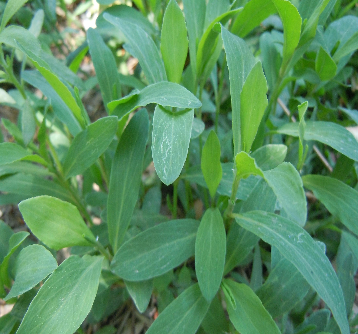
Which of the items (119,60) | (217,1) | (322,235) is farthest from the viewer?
(119,60)

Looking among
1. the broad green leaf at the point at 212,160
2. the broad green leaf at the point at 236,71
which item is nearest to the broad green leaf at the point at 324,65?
the broad green leaf at the point at 236,71

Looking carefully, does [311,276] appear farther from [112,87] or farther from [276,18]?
[276,18]

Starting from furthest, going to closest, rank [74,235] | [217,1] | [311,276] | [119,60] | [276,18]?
1. [119,60]
2. [276,18]
3. [217,1]
4. [74,235]
5. [311,276]

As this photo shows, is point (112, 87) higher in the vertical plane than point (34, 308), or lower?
higher

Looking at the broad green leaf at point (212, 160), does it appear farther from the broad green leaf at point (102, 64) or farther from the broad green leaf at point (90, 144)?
the broad green leaf at point (102, 64)

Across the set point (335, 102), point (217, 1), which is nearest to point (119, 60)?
point (217, 1)

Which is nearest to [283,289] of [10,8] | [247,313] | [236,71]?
[247,313]
